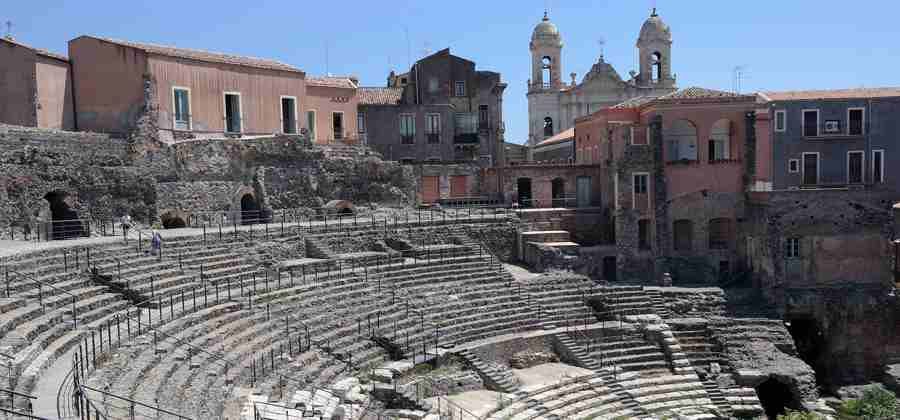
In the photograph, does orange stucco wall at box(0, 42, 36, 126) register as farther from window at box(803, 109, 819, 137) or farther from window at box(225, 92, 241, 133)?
window at box(803, 109, 819, 137)

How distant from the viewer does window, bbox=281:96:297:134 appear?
3594 cm

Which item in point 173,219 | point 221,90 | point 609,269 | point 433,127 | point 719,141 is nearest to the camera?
point 173,219

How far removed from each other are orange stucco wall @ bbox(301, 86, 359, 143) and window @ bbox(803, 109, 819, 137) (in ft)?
68.0

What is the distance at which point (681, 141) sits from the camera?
3675cm

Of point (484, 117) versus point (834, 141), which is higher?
point (484, 117)

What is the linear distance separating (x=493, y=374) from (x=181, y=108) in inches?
660

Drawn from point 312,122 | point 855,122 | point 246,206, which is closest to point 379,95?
point 312,122

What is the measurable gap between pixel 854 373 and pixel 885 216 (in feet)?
20.0

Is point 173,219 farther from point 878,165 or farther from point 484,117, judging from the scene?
point 878,165

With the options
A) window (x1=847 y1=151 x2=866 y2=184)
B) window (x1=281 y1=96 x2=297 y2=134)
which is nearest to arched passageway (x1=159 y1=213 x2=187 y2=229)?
window (x1=281 y1=96 x2=297 y2=134)

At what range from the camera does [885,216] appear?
99.7 ft

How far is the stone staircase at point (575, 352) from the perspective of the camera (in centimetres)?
2491

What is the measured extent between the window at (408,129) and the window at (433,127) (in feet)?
2.35

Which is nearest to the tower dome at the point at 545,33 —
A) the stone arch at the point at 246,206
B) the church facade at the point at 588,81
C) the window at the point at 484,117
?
the church facade at the point at 588,81
